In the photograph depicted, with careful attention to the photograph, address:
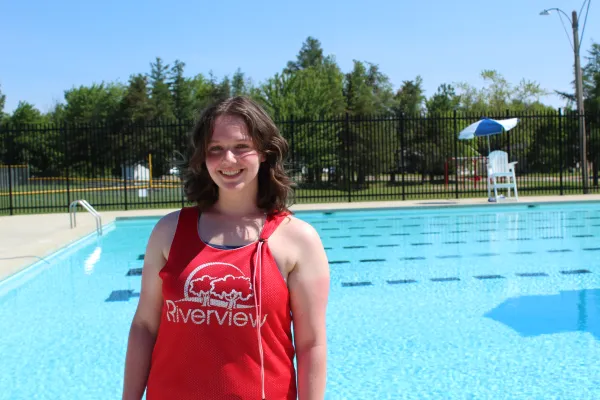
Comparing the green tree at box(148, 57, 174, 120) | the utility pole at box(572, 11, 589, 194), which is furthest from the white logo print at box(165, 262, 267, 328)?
the green tree at box(148, 57, 174, 120)

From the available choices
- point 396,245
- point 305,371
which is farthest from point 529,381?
point 396,245

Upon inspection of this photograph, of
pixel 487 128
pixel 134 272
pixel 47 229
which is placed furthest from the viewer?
pixel 487 128

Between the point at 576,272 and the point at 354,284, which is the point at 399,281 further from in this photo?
the point at 576,272

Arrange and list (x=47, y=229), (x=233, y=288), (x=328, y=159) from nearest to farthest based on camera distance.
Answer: (x=233, y=288)
(x=47, y=229)
(x=328, y=159)

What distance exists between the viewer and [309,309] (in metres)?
1.56

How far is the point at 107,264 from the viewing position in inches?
357

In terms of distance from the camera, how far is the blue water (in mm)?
4246

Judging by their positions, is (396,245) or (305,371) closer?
(305,371)

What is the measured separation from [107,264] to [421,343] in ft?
18.0

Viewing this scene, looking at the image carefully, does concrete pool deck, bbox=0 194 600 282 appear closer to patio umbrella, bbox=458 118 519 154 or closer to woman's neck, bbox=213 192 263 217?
patio umbrella, bbox=458 118 519 154

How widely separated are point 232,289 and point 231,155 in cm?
34

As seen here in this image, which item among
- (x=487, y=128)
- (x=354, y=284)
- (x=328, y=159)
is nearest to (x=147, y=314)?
(x=354, y=284)

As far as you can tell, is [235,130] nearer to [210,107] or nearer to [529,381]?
[210,107]

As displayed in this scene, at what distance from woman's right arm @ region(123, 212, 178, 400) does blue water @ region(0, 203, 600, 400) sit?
2.61 m
